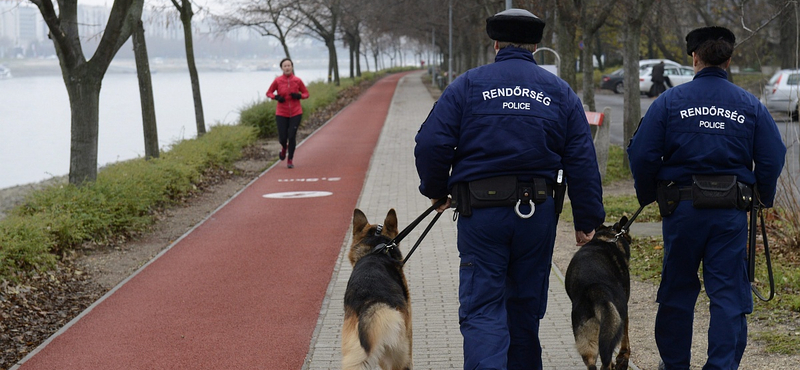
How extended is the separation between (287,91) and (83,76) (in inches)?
205

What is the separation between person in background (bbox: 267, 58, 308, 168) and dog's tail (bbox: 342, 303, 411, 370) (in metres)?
12.4

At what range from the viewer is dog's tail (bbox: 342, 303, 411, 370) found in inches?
164

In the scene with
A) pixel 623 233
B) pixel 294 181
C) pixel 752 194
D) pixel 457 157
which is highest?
pixel 457 157

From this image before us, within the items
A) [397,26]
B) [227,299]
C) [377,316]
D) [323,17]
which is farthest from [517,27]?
[397,26]

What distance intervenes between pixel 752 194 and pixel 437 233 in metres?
6.12

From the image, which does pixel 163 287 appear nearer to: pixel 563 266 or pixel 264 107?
pixel 563 266

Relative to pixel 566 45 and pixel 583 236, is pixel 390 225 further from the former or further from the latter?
pixel 566 45

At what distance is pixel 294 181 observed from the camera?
15750mm

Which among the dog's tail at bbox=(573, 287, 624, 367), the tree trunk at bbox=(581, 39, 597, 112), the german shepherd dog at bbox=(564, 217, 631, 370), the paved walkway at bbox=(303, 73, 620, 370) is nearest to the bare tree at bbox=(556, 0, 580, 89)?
the tree trunk at bbox=(581, 39, 597, 112)

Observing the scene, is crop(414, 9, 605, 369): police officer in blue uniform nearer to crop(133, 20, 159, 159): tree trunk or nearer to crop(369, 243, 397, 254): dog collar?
crop(369, 243, 397, 254): dog collar

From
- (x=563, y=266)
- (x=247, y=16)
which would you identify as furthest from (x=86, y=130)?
(x=247, y=16)

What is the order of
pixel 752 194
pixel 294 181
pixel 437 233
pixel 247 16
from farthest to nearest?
1. pixel 247 16
2. pixel 294 181
3. pixel 437 233
4. pixel 752 194

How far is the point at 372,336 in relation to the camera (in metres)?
4.15

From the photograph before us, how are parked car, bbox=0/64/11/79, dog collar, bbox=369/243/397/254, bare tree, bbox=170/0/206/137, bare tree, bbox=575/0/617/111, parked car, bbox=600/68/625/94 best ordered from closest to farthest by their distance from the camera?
dog collar, bbox=369/243/397/254 < bare tree, bbox=575/0/617/111 < bare tree, bbox=170/0/206/137 < parked car, bbox=600/68/625/94 < parked car, bbox=0/64/11/79
